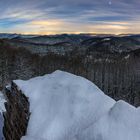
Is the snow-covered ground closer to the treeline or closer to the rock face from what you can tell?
the rock face

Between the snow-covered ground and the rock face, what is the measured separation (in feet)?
1.17

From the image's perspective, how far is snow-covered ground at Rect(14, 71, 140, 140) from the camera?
6.89 metres

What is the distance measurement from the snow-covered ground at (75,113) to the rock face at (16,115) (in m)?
0.36

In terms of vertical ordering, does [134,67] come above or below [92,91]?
below

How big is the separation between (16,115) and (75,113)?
320cm

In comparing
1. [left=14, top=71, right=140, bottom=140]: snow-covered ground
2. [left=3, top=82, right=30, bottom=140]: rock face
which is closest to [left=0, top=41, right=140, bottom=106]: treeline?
[left=3, top=82, right=30, bottom=140]: rock face

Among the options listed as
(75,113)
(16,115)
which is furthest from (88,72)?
(75,113)

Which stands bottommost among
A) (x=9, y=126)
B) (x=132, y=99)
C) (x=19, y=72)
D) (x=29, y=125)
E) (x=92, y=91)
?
(x=132, y=99)

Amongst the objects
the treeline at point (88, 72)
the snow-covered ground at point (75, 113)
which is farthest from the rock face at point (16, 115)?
the treeline at point (88, 72)

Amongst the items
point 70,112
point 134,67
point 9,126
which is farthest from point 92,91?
point 134,67

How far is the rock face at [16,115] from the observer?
984cm

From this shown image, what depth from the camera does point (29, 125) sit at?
898cm

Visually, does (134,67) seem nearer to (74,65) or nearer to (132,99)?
(74,65)

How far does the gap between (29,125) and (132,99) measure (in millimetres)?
87075
